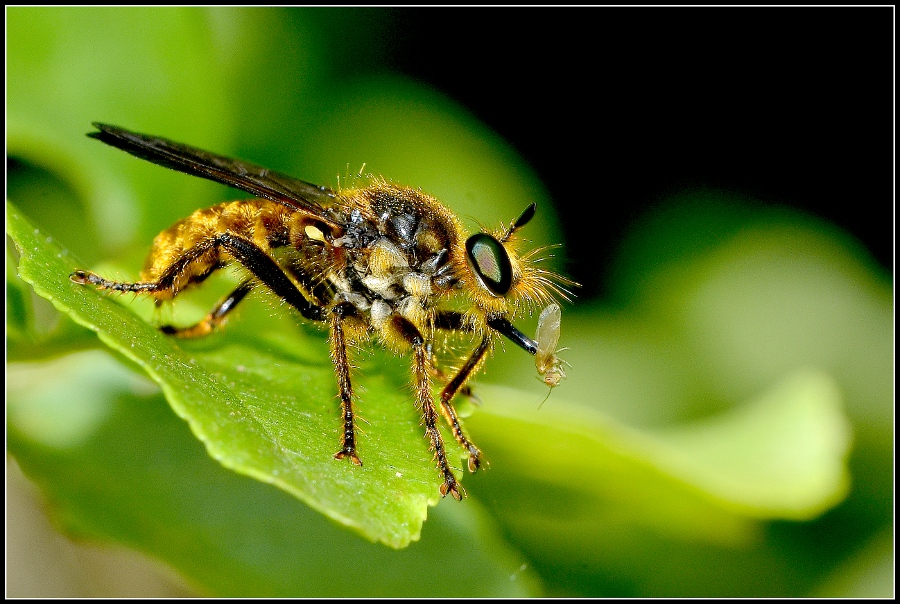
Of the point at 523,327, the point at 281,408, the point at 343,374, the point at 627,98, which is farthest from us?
the point at 627,98

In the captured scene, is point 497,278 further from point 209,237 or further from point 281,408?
point 209,237

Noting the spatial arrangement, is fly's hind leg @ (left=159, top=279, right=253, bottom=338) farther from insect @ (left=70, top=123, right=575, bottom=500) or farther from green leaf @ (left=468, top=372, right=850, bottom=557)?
green leaf @ (left=468, top=372, right=850, bottom=557)

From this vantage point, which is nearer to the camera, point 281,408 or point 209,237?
point 281,408

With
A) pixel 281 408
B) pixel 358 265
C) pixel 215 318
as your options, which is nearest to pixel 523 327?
pixel 358 265

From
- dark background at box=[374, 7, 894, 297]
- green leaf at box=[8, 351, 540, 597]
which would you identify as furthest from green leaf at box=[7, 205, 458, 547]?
dark background at box=[374, 7, 894, 297]

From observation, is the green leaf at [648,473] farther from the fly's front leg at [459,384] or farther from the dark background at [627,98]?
the dark background at [627,98]

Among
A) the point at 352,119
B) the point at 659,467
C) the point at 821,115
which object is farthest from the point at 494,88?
the point at 659,467
